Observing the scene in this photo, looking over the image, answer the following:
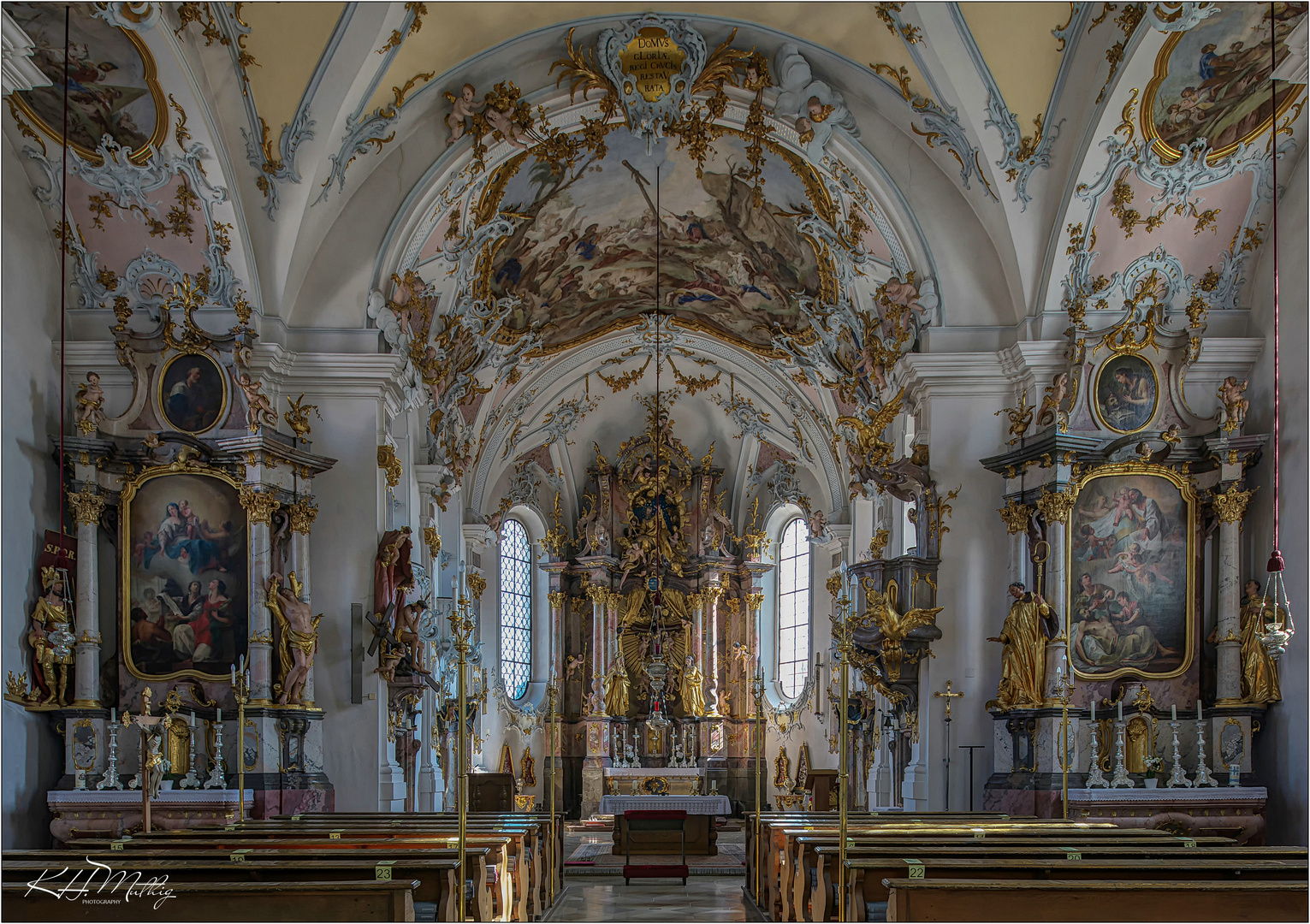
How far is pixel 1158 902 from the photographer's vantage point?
6477mm

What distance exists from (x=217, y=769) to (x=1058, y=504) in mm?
8834

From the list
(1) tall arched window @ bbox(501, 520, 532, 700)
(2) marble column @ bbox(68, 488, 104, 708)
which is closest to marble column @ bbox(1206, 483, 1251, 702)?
(2) marble column @ bbox(68, 488, 104, 708)

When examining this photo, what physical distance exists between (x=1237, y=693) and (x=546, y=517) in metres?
17.4

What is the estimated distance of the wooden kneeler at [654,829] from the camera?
14680 millimetres

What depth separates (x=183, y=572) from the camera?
1401cm

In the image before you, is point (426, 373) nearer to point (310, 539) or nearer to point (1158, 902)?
point (310, 539)

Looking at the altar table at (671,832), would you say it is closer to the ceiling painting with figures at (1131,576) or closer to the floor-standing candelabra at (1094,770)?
the floor-standing candelabra at (1094,770)

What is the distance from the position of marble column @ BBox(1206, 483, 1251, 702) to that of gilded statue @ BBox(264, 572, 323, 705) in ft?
30.4

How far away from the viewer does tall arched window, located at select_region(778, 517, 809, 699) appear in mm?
28703

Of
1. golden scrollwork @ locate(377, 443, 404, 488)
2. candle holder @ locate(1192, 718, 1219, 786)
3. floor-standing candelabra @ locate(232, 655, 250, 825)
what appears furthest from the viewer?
golden scrollwork @ locate(377, 443, 404, 488)

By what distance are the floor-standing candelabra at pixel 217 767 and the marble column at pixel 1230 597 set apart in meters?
9.91

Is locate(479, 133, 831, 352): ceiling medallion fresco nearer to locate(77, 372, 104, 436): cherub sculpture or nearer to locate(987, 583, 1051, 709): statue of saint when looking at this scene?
locate(77, 372, 104, 436): cherub sculpture

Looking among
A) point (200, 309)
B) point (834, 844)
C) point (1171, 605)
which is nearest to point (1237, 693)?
point (1171, 605)

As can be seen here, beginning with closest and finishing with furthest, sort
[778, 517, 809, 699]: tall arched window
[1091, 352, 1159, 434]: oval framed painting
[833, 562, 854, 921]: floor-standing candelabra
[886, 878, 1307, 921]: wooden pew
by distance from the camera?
[886, 878, 1307, 921]: wooden pew < [833, 562, 854, 921]: floor-standing candelabra < [1091, 352, 1159, 434]: oval framed painting < [778, 517, 809, 699]: tall arched window
